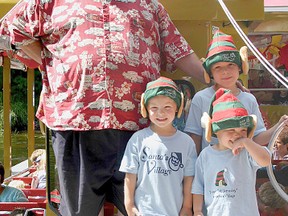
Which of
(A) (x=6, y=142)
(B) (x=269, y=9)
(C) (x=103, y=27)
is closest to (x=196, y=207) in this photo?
(C) (x=103, y=27)

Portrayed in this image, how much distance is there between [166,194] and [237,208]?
0.33 metres

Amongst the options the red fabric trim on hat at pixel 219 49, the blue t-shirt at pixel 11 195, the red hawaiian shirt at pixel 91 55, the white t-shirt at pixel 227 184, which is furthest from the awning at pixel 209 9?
the blue t-shirt at pixel 11 195

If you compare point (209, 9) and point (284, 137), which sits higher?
point (209, 9)

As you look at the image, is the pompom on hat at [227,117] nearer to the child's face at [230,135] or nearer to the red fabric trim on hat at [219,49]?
the child's face at [230,135]

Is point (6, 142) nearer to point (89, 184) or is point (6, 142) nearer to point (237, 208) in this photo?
point (89, 184)

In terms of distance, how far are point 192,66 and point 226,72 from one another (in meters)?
0.26

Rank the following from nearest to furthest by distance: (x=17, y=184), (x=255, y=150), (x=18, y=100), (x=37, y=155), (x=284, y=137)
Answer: (x=255, y=150) < (x=284, y=137) < (x=17, y=184) < (x=37, y=155) < (x=18, y=100)

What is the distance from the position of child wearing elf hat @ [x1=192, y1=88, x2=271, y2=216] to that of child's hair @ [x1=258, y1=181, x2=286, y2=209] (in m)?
1.15

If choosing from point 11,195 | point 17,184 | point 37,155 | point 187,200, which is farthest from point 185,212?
point 37,155

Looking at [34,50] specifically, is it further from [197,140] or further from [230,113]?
[230,113]

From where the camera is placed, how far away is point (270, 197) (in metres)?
3.54

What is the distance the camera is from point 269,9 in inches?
187

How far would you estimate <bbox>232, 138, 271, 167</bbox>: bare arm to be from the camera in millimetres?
2334

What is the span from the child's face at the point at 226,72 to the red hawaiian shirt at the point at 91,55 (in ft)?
1.01
